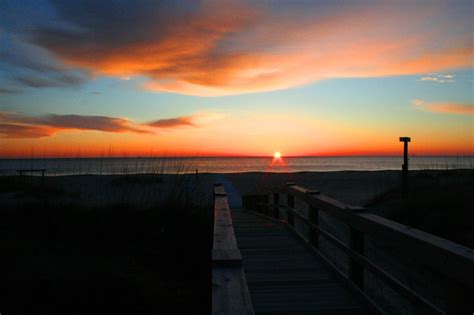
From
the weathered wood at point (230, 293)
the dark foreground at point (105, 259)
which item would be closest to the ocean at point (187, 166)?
the dark foreground at point (105, 259)

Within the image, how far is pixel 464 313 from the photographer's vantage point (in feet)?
7.16

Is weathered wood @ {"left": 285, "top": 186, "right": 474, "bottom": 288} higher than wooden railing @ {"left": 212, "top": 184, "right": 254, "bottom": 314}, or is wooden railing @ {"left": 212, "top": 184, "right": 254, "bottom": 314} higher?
weathered wood @ {"left": 285, "top": 186, "right": 474, "bottom": 288}

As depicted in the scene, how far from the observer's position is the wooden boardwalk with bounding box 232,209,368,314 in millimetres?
3686

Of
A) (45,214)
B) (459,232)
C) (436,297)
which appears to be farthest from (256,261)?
(45,214)

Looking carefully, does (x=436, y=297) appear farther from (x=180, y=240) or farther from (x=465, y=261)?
Answer: (x=180, y=240)

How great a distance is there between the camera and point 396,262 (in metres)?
6.41

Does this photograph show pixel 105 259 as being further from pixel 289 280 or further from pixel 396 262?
pixel 396 262

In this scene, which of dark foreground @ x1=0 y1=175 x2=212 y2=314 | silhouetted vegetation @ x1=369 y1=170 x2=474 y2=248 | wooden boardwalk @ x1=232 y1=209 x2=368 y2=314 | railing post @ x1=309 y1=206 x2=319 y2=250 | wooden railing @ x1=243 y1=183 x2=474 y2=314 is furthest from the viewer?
silhouetted vegetation @ x1=369 y1=170 x2=474 y2=248

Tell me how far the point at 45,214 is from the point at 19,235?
1034mm

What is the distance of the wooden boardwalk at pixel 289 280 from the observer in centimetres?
369

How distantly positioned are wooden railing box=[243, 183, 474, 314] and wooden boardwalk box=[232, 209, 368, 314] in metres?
0.16

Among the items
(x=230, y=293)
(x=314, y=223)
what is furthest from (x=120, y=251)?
(x=230, y=293)

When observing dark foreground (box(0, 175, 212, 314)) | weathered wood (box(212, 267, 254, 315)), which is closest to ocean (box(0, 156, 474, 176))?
dark foreground (box(0, 175, 212, 314))

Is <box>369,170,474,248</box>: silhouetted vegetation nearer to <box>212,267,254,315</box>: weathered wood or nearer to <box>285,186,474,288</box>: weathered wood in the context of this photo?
<box>285,186,474,288</box>: weathered wood
